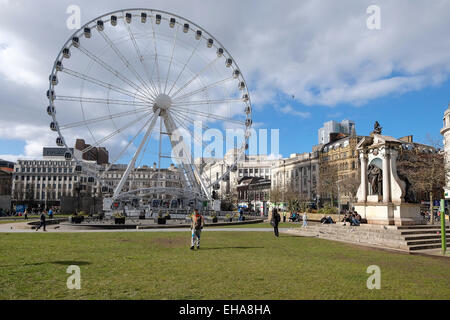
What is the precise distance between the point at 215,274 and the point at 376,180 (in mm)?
17242

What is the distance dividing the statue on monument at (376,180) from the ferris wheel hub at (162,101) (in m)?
27.6

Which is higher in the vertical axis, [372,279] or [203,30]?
[203,30]

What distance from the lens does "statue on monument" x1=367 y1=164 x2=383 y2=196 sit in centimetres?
2369

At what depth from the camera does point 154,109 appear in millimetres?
44469

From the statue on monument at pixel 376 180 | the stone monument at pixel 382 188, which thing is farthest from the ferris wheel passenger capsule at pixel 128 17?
the statue on monument at pixel 376 180

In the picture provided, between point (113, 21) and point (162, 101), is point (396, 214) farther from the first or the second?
point (113, 21)

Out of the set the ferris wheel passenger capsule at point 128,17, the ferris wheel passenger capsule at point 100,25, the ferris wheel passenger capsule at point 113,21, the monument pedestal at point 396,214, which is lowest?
the monument pedestal at point 396,214

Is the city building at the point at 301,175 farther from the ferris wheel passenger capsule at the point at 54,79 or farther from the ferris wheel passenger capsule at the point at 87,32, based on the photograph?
the ferris wheel passenger capsule at the point at 54,79

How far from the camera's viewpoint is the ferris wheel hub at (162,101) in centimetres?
4403

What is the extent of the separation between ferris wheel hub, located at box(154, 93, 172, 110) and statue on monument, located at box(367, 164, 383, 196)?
27569mm

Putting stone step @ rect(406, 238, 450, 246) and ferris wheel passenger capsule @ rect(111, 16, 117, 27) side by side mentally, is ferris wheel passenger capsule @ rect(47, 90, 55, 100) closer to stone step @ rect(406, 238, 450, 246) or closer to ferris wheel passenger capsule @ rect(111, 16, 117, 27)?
ferris wheel passenger capsule @ rect(111, 16, 117, 27)
